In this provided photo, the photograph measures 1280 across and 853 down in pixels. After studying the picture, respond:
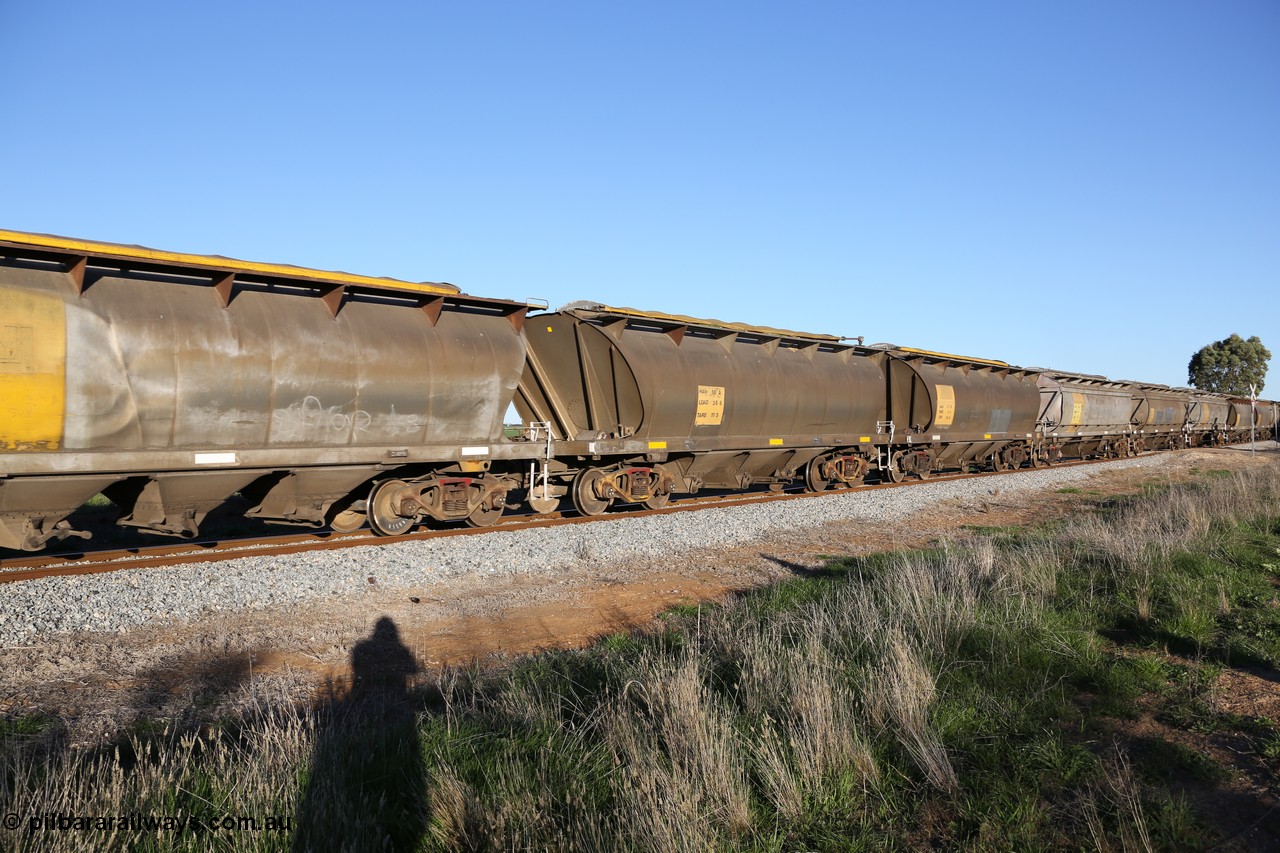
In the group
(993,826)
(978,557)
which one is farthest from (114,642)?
(978,557)

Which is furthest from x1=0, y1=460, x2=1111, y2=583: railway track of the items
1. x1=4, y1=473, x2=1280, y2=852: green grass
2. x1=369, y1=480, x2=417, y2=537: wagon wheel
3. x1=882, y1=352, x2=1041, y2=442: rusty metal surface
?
x1=882, y1=352, x2=1041, y2=442: rusty metal surface

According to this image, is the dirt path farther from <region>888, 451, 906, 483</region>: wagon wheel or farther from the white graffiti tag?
<region>888, 451, 906, 483</region>: wagon wheel

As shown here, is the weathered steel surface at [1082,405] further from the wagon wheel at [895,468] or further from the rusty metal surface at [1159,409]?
the wagon wheel at [895,468]

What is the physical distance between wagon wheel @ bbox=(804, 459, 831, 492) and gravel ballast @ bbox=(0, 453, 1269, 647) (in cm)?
386

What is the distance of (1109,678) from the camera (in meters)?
5.87

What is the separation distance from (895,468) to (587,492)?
11.0 m

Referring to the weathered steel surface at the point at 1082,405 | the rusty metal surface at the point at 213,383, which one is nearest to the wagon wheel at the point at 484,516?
the rusty metal surface at the point at 213,383

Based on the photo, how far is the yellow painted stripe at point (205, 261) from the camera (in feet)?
27.3

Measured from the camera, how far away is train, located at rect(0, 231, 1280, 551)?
8.52 metres

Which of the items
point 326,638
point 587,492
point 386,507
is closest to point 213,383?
point 386,507

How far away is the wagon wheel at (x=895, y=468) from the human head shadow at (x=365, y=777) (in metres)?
17.9

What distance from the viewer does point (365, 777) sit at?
14.9 feet

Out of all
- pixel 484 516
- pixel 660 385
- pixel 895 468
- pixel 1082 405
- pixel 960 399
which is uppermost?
pixel 1082 405

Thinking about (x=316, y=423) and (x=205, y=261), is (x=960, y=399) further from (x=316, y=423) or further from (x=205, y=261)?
(x=205, y=261)
